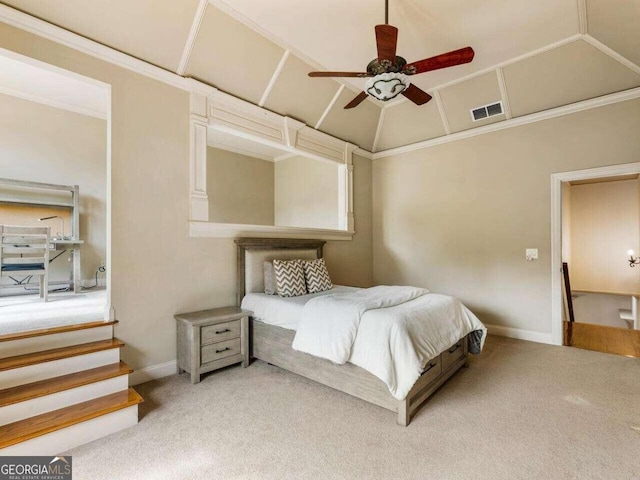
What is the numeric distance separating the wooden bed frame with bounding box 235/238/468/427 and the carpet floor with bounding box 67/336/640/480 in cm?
11

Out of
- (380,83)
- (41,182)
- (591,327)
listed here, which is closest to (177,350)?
(380,83)

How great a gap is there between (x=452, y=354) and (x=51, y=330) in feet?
10.9

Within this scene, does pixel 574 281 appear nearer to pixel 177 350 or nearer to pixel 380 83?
pixel 380 83

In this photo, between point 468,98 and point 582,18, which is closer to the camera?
point 582,18

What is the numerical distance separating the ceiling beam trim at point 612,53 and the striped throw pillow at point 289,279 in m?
3.86

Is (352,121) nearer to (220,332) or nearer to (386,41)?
(386,41)

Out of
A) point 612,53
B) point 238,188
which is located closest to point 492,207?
point 612,53

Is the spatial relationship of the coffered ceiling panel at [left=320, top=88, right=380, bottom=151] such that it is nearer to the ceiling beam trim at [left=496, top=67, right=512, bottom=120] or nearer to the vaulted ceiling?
the vaulted ceiling

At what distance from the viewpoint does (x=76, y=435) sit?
1916 mm

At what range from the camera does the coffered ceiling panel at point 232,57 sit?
289cm

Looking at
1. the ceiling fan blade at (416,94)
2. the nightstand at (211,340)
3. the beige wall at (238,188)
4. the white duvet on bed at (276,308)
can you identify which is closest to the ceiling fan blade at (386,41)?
the ceiling fan blade at (416,94)

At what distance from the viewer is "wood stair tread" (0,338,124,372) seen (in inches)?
82.3

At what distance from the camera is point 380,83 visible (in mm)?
2350

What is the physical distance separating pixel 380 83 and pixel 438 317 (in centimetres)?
194
